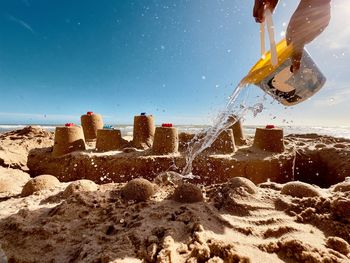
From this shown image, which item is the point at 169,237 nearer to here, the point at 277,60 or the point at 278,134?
the point at 277,60

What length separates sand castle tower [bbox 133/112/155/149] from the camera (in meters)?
5.83

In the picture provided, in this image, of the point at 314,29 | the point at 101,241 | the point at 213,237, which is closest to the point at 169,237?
the point at 213,237

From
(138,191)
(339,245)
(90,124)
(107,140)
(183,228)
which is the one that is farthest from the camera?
(90,124)

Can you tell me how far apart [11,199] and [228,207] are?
245 centimetres

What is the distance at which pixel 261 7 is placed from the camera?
73.8 inches

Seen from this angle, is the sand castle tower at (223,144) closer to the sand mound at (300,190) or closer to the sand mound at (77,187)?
the sand mound at (300,190)

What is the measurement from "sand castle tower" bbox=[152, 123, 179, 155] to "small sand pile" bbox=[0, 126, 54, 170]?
140 inches

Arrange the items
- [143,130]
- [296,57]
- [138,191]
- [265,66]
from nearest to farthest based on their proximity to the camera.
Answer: [296,57], [265,66], [138,191], [143,130]

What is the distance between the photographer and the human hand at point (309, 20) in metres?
1.44

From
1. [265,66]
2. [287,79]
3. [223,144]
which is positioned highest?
[265,66]

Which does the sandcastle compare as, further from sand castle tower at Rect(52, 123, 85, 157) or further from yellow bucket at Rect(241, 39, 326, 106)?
yellow bucket at Rect(241, 39, 326, 106)

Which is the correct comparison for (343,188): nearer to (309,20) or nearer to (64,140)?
(309,20)

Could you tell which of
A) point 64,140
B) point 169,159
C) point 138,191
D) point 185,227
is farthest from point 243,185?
point 64,140

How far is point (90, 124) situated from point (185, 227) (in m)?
5.78
